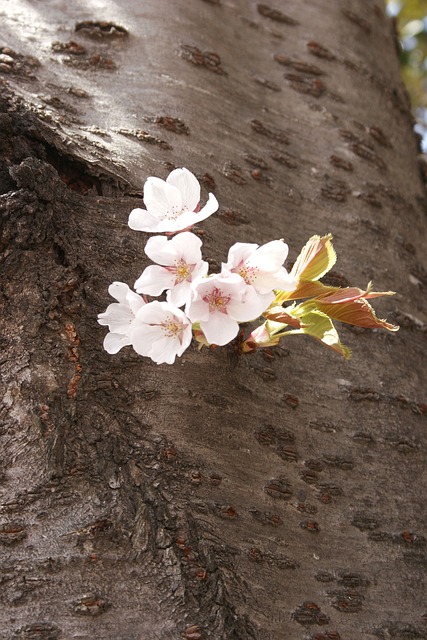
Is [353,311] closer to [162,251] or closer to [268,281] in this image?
[268,281]

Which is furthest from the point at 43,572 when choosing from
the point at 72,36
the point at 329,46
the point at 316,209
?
the point at 329,46

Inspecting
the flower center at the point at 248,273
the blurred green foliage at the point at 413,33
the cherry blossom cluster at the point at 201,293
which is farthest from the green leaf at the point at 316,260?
the blurred green foliage at the point at 413,33

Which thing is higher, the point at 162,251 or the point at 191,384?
the point at 162,251

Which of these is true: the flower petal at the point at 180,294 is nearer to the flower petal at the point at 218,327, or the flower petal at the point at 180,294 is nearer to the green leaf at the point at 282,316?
the flower petal at the point at 218,327

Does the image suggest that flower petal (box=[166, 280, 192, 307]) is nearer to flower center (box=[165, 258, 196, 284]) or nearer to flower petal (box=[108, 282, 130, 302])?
flower center (box=[165, 258, 196, 284])

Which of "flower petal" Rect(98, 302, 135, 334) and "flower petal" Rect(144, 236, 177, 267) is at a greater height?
"flower petal" Rect(144, 236, 177, 267)

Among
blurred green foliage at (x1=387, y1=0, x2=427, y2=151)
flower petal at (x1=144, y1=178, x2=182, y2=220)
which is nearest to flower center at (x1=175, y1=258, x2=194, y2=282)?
flower petal at (x1=144, y1=178, x2=182, y2=220)

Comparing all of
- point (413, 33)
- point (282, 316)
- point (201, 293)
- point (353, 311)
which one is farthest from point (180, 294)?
point (413, 33)
